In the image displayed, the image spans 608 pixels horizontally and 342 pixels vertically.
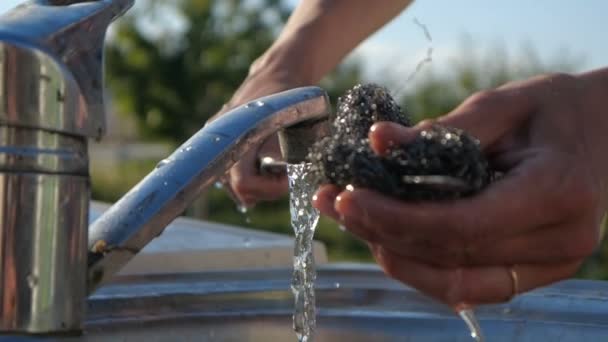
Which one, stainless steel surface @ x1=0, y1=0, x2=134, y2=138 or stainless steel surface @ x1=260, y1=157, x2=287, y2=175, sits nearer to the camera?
stainless steel surface @ x1=0, y1=0, x2=134, y2=138

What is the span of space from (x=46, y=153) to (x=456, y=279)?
0.82 feet

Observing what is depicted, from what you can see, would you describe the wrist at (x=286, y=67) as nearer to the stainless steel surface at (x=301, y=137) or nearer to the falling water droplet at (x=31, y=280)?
the stainless steel surface at (x=301, y=137)

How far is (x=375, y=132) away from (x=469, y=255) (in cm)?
9

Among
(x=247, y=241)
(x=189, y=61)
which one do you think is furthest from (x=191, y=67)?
(x=247, y=241)

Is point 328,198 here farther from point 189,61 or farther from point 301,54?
point 189,61

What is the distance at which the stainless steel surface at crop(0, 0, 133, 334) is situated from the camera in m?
0.62

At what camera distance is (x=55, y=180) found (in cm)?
65

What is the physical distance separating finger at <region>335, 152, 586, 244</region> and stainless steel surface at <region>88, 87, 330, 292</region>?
0.17 metres

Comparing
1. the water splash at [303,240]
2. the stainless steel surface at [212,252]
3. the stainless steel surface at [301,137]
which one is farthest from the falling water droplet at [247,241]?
the stainless steel surface at [301,137]

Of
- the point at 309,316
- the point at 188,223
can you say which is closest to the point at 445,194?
the point at 309,316

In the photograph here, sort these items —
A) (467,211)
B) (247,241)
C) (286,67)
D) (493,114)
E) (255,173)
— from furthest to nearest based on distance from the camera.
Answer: (247,241)
(286,67)
(255,173)
(493,114)
(467,211)

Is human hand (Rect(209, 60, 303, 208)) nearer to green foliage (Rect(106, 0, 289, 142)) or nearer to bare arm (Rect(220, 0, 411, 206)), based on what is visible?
bare arm (Rect(220, 0, 411, 206))

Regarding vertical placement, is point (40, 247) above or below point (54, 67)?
below

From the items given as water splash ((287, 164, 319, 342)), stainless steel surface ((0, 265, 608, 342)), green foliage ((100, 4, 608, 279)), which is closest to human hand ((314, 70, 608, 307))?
water splash ((287, 164, 319, 342))
